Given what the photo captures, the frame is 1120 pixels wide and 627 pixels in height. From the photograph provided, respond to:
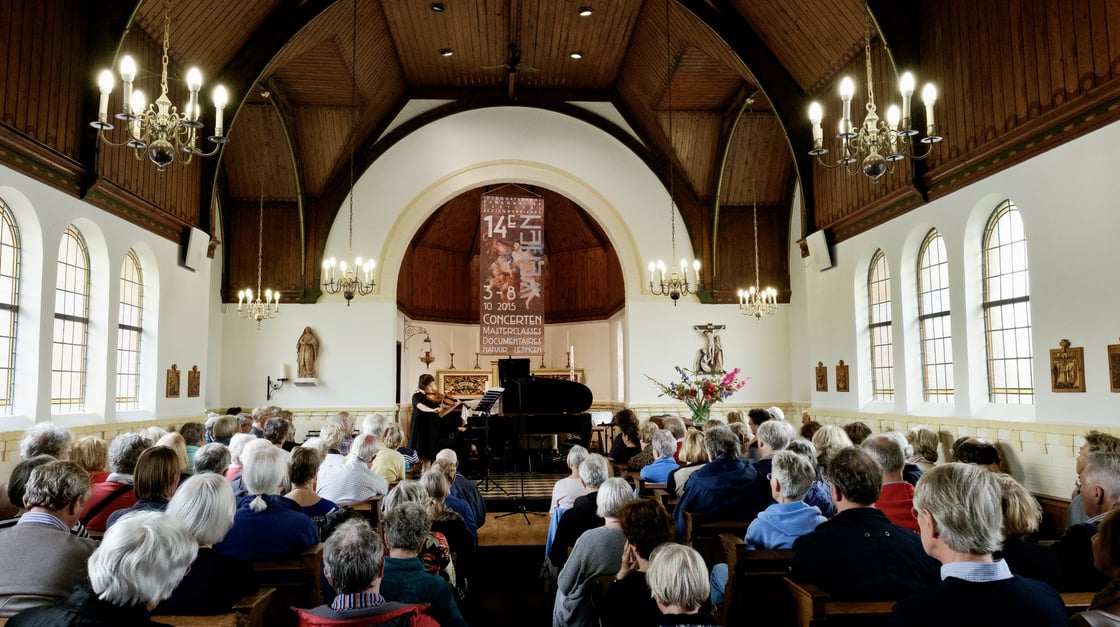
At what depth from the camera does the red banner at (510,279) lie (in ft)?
43.5

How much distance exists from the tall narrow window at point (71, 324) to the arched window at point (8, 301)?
647mm

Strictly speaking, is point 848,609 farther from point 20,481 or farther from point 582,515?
point 20,481

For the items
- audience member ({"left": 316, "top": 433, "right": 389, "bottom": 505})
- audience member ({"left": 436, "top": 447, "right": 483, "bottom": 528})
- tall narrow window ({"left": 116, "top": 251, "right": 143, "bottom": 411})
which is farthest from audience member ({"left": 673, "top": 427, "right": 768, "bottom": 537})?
tall narrow window ({"left": 116, "top": 251, "right": 143, "bottom": 411})

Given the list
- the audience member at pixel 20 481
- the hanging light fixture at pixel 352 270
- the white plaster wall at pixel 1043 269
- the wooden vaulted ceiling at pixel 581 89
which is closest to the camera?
the audience member at pixel 20 481

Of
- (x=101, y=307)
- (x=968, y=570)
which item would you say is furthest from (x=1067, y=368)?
(x=101, y=307)

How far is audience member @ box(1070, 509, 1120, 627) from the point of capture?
2061mm

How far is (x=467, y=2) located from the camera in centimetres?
1091

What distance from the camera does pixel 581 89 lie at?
1387cm

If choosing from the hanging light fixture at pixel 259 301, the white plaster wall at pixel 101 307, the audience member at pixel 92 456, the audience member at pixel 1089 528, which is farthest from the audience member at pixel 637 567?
the hanging light fixture at pixel 259 301

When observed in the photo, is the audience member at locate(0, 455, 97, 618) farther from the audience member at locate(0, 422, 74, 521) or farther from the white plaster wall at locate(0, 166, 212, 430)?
the white plaster wall at locate(0, 166, 212, 430)

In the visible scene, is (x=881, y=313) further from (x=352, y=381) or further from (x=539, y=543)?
(x=352, y=381)

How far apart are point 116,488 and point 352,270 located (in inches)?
350

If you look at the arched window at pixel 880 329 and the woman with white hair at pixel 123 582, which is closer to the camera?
the woman with white hair at pixel 123 582

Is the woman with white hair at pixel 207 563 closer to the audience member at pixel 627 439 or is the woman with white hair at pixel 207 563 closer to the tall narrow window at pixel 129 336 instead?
the audience member at pixel 627 439
